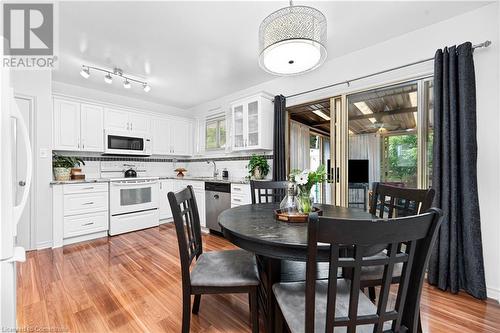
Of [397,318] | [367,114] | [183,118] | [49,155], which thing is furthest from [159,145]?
[397,318]

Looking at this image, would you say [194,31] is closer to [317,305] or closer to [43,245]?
[317,305]

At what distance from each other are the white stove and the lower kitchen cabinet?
4.5 inches

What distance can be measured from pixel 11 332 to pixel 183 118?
4.61 metres

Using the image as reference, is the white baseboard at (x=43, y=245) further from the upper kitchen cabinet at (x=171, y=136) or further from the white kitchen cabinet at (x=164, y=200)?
the upper kitchen cabinet at (x=171, y=136)

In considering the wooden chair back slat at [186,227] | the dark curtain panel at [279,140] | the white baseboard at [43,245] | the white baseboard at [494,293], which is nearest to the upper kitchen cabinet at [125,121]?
the white baseboard at [43,245]

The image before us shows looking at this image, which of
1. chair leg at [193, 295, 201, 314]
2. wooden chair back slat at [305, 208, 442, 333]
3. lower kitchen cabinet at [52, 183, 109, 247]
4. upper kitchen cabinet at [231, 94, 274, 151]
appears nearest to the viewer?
wooden chair back slat at [305, 208, 442, 333]

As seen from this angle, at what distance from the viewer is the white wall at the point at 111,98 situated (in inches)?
152

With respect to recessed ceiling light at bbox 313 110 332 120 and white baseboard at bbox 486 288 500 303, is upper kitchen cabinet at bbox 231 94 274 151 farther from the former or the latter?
white baseboard at bbox 486 288 500 303

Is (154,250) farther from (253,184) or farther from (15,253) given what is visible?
(15,253)

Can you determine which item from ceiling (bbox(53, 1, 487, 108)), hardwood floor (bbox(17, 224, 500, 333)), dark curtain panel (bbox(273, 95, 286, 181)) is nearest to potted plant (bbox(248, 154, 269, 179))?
dark curtain panel (bbox(273, 95, 286, 181))

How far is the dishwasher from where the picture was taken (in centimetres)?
364

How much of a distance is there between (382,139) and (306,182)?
1779 millimetres

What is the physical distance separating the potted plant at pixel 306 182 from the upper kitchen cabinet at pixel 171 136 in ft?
12.8

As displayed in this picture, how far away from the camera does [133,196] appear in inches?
156
